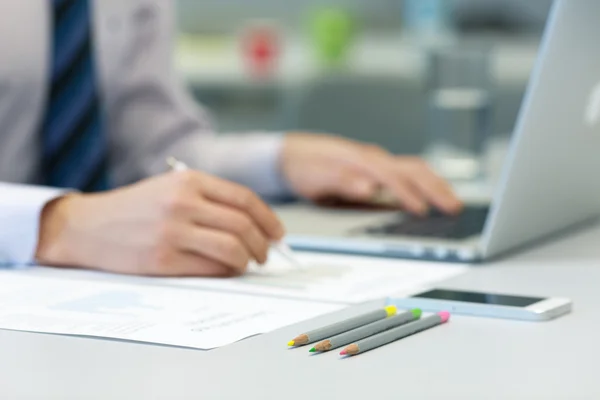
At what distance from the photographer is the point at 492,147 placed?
2.14 metres

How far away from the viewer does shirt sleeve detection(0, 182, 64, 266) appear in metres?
1.11

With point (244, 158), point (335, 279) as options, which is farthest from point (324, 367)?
point (244, 158)

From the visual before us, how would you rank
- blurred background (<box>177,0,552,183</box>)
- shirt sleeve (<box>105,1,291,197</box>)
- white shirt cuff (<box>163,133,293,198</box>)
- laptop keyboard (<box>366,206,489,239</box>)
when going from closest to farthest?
laptop keyboard (<box>366,206,489,239</box>) → white shirt cuff (<box>163,133,293,198</box>) → shirt sleeve (<box>105,1,291,197</box>) → blurred background (<box>177,0,552,183</box>)

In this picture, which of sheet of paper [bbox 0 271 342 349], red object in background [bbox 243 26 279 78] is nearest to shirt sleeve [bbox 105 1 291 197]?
sheet of paper [bbox 0 271 342 349]

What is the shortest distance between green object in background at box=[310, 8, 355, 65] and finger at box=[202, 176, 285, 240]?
7.89ft

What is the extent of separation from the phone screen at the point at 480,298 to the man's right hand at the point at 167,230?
206 mm

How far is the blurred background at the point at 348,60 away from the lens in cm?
328

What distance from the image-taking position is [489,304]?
2.95ft

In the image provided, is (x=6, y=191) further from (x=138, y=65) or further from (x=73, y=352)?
(x=138, y=65)

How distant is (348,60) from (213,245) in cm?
249

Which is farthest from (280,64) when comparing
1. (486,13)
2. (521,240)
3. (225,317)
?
(225,317)

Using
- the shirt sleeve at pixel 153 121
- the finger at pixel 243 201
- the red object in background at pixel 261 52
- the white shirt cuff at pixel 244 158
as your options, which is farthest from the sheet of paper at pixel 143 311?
the red object in background at pixel 261 52

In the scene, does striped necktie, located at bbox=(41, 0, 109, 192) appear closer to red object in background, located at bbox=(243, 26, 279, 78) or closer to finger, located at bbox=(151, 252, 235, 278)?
finger, located at bbox=(151, 252, 235, 278)

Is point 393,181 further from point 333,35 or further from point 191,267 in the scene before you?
point 333,35
